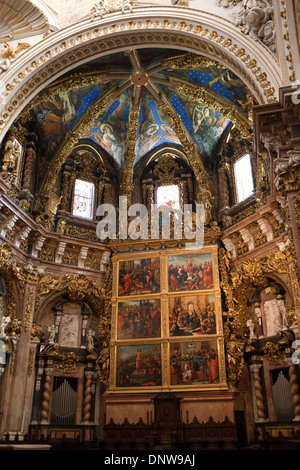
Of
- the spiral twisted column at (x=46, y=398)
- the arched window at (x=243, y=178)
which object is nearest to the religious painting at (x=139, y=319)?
the spiral twisted column at (x=46, y=398)

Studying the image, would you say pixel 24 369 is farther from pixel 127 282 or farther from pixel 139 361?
pixel 127 282

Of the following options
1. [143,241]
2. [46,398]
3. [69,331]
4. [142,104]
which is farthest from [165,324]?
[142,104]

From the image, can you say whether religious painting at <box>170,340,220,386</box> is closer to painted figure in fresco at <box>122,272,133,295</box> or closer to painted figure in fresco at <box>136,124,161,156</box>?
painted figure in fresco at <box>122,272,133,295</box>

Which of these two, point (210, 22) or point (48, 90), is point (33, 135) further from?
point (210, 22)

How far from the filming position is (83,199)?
19.6m

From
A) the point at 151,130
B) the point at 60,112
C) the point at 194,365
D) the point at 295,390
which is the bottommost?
the point at 295,390

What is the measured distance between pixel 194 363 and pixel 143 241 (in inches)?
205

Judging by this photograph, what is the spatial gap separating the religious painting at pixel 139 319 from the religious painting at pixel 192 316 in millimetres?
587

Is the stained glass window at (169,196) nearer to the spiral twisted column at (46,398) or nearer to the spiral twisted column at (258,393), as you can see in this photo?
the spiral twisted column at (258,393)

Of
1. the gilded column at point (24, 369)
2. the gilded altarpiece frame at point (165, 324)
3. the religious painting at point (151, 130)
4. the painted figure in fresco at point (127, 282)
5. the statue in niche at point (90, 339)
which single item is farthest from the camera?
the religious painting at point (151, 130)

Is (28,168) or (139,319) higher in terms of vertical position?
(28,168)

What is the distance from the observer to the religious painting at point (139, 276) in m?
17.2
